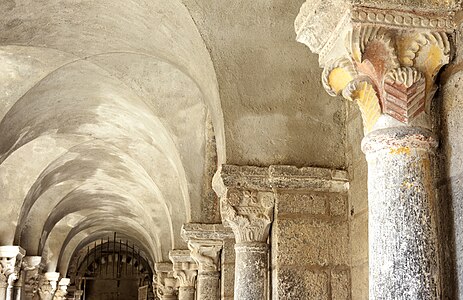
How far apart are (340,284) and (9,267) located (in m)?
7.41

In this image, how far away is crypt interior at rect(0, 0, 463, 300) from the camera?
2.99 meters

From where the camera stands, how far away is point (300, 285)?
473cm

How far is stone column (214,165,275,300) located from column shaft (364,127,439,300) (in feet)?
6.19

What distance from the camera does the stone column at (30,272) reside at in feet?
39.7

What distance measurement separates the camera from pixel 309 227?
486 centimetres

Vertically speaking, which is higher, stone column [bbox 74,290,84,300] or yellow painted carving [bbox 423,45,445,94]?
yellow painted carving [bbox 423,45,445,94]

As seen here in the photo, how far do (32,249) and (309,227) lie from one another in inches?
345

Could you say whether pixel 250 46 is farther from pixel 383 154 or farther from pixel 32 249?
pixel 32 249

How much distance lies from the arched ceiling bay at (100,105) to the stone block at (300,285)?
117 centimetres

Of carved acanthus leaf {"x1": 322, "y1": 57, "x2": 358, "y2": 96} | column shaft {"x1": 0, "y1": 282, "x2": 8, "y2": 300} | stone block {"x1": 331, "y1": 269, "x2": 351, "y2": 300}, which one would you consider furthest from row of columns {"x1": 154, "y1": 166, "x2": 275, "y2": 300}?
column shaft {"x1": 0, "y1": 282, "x2": 8, "y2": 300}

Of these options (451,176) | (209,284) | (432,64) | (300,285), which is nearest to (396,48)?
(432,64)

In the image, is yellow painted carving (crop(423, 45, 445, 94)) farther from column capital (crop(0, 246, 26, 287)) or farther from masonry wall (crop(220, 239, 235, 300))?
column capital (crop(0, 246, 26, 287))

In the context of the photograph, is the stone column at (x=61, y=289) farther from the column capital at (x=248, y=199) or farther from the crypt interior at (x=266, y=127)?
the column capital at (x=248, y=199)

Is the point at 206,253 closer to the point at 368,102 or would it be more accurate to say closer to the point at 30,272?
the point at 368,102
